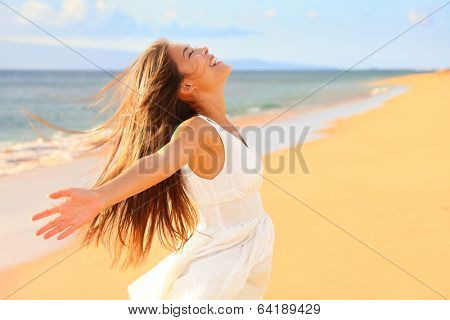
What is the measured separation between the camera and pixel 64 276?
14.7 ft

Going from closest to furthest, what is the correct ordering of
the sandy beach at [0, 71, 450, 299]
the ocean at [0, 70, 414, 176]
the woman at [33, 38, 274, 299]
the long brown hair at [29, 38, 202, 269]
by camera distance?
1. the woman at [33, 38, 274, 299]
2. the long brown hair at [29, 38, 202, 269]
3. the sandy beach at [0, 71, 450, 299]
4. the ocean at [0, 70, 414, 176]

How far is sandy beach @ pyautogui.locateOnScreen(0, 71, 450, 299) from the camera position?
13.5 feet

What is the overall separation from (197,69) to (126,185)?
0.85 meters

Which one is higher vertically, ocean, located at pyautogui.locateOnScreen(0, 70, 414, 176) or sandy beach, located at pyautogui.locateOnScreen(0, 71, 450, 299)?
ocean, located at pyautogui.locateOnScreen(0, 70, 414, 176)

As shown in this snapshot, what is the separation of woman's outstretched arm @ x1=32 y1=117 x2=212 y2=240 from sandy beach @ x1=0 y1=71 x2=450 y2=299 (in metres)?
1.41

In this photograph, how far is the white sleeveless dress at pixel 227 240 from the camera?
304 centimetres

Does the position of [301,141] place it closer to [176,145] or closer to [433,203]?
[433,203]

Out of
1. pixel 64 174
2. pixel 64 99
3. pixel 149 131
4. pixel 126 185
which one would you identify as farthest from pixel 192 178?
pixel 64 99

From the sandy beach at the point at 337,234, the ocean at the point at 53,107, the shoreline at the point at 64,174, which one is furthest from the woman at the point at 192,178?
the sandy beach at the point at 337,234

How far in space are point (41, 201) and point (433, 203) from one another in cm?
383

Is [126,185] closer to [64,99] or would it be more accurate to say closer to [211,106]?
[211,106]

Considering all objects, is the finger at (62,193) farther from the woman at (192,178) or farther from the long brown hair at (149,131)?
the long brown hair at (149,131)

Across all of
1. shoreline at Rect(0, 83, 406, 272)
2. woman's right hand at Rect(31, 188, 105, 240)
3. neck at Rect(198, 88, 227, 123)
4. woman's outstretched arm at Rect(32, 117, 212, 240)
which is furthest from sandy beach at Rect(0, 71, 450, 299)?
woman's right hand at Rect(31, 188, 105, 240)

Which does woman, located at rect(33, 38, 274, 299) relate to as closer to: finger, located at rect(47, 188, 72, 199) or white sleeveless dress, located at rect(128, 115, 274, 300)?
white sleeveless dress, located at rect(128, 115, 274, 300)
